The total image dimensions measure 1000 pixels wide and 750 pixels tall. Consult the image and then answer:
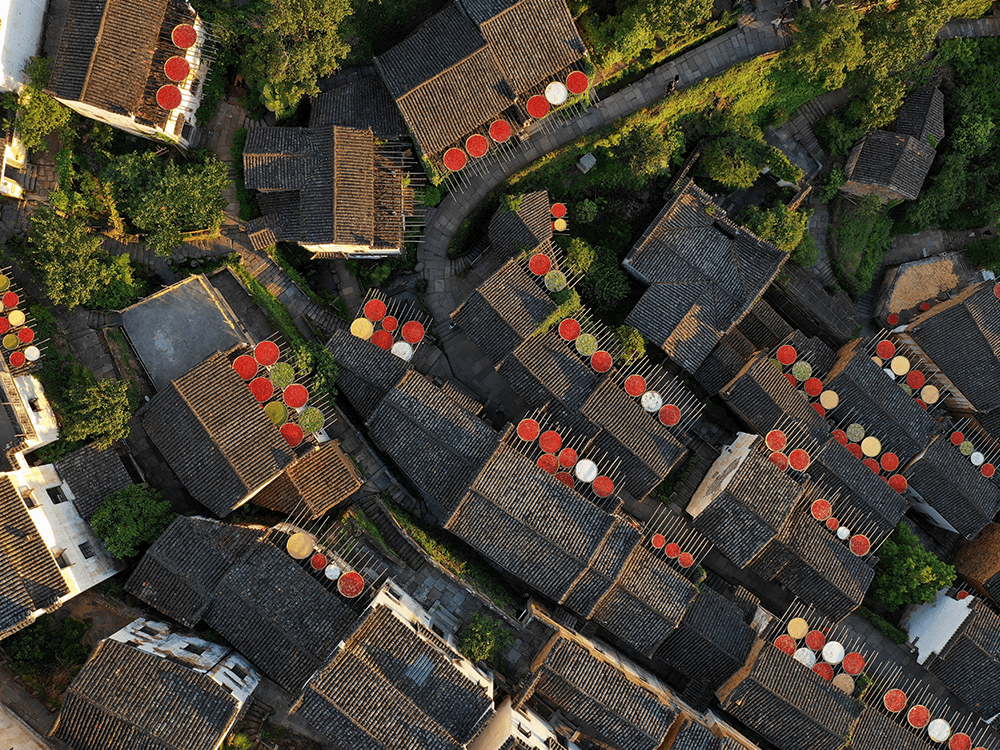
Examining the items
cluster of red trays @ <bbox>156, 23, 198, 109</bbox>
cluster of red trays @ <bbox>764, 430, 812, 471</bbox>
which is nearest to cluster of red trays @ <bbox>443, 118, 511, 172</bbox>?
cluster of red trays @ <bbox>156, 23, 198, 109</bbox>

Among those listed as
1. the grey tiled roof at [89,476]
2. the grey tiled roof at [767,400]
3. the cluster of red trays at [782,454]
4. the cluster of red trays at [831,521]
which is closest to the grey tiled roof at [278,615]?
the grey tiled roof at [89,476]

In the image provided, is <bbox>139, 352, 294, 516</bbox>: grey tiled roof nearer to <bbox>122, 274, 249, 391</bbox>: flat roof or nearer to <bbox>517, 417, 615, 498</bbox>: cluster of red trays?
<bbox>122, 274, 249, 391</bbox>: flat roof

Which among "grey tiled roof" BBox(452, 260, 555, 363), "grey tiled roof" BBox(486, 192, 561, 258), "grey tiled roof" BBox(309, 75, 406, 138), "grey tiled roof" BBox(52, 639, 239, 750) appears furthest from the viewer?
"grey tiled roof" BBox(486, 192, 561, 258)

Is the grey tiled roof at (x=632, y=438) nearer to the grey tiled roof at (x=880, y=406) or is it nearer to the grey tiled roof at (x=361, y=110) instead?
the grey tiled roof at (x=880, y=406)

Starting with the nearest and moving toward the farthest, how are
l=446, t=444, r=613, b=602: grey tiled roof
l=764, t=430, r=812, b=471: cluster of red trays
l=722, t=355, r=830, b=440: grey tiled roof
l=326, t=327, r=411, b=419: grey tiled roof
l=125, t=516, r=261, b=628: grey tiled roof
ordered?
l=125, t=516, r=261, b=628: grey tiled roof → l=446, t=444, r=613, b=602: grey tiled roof → l=326, t=327, r=411, b=419: grey tiled roof → l=764, t=430, r=812, b=471: cluster of red trays → l=722, t=355, r=830, b=440: grey tiled roof

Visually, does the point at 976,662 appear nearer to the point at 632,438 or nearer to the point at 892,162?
the point at 632,438

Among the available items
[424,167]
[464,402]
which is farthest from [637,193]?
[464,402]
